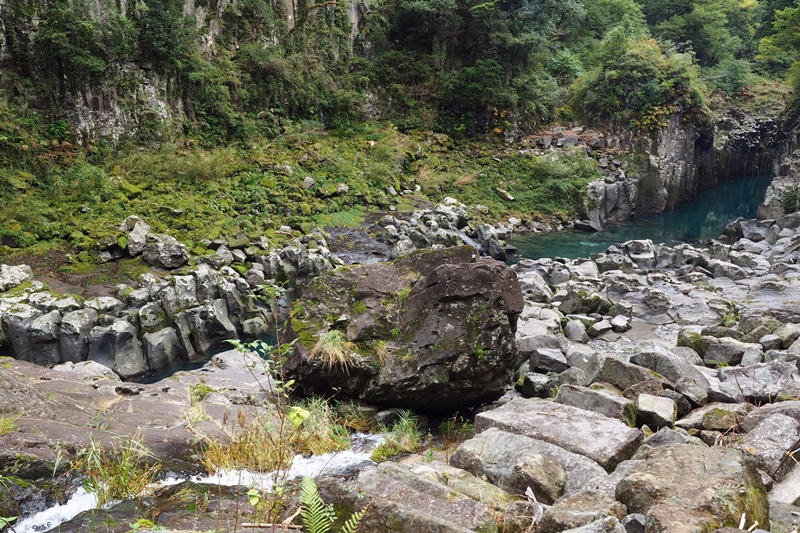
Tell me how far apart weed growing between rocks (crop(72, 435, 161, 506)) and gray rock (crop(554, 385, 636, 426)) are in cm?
408

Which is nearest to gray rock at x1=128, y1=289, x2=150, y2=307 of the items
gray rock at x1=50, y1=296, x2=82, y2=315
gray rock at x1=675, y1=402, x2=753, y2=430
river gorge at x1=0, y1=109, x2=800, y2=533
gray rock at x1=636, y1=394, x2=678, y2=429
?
river gorge at x1=0, y1=109, x2=800, y2=533

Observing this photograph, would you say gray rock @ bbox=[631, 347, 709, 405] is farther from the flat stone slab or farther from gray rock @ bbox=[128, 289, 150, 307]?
gray rock @ bbox=[128, 289, 150, 307]

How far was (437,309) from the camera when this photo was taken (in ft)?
22.5

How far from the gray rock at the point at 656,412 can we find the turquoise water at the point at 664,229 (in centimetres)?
1302

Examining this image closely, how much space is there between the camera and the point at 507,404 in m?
6.10

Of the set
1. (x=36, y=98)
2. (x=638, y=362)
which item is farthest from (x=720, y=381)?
(x=36, y=98)

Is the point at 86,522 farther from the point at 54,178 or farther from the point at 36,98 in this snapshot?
the point at 36,98

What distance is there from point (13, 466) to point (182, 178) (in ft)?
46.1

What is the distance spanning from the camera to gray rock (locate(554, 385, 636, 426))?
5.85m

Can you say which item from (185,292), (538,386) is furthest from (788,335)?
(185,292)

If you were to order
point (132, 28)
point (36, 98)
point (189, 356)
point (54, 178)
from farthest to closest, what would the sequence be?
point (132, 28)
point (36, 98)
point (54, 178)
point (189, 356)

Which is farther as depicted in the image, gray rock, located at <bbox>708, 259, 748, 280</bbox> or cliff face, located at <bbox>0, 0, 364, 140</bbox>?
cliff face, located at <bbox>0, 0, 364, 140</bbox>

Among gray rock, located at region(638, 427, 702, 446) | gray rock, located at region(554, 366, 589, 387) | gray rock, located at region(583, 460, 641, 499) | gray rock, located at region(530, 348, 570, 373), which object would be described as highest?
gray rock, located at region(583, 460, 641, 499)

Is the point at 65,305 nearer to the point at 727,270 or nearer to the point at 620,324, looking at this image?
the point at 620,324
